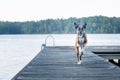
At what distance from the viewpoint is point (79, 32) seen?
13180 mm

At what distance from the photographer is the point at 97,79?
9.96 m

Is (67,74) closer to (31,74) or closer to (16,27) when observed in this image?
(31,74)

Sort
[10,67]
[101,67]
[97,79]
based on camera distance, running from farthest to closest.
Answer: [10,67] → [101,67] → [97,79]

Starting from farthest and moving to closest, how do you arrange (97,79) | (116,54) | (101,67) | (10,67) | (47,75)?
(10,67) < (116,54) < (101,67) < (47,75) < (97,79)

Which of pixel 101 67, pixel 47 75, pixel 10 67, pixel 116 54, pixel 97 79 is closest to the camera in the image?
pixel 97 79

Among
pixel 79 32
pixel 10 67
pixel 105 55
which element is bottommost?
pixel 10 67

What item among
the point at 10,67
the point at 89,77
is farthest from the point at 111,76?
the point at 10,67

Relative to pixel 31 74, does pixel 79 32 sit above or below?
above

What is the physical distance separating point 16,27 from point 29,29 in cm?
677

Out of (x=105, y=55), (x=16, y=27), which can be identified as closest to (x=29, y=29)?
(x=16, y=27)

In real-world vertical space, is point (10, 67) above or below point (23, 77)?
below

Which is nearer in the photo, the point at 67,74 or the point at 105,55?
the point at 67,74

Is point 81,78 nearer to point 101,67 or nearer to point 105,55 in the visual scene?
point 101,67

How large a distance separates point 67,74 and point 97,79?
4.32 feet
